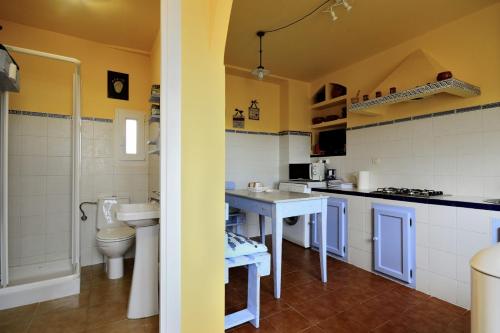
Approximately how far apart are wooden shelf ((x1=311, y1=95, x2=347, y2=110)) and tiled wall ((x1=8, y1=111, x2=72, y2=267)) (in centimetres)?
338

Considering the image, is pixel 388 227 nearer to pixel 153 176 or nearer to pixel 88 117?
pixel 153 176

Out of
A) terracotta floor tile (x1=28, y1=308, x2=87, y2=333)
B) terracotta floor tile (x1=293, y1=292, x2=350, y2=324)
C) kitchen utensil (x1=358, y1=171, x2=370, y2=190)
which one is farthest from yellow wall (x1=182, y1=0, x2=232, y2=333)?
kitchen utensil (x1=358, y1=171, x2=370, y2=190)

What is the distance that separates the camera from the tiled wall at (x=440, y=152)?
2215 millimetres

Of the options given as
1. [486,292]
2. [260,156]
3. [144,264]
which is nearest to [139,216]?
[144,264]

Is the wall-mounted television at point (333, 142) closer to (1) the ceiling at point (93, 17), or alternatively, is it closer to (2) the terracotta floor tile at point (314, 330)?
(2) the terracotta floor tile at point (314, 330)

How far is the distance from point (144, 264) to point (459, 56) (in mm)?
3481

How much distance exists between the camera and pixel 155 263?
1948 millimetres

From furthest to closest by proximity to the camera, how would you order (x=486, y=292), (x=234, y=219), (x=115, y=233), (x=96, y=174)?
(x=234, y=219) → (x=96, y=174) → (x=115, y=233) → (x=486, y=292)

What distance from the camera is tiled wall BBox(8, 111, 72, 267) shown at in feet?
8.16

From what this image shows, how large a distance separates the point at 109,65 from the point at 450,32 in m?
3.76

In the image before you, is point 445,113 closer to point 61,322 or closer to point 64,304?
point 61,322

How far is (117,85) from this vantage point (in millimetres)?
2992

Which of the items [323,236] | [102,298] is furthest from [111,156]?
[323,236]

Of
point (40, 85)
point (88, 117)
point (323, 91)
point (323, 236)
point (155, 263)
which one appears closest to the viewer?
point (155, 263)
